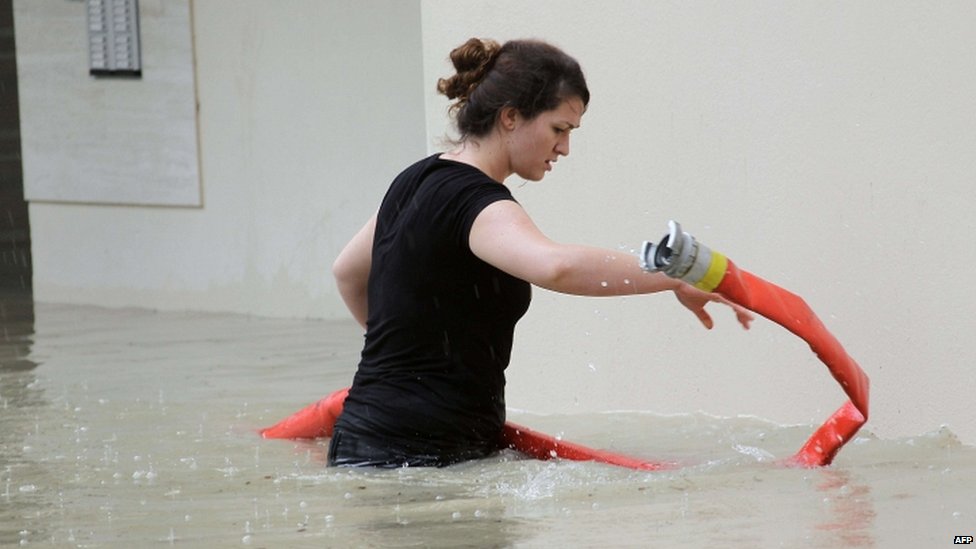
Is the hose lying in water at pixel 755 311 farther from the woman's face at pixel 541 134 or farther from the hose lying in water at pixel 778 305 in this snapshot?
the woman's face at pixel 541 134

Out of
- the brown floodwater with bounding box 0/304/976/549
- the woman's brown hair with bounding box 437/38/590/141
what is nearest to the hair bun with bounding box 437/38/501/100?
the woman's brown hair with bounding box 437/38/590/141

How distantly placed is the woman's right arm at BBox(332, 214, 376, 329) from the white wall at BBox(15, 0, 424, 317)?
4865 millimetres

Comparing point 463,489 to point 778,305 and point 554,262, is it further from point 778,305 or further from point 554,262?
point 778,305

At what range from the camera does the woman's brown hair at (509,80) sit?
4.27 metres

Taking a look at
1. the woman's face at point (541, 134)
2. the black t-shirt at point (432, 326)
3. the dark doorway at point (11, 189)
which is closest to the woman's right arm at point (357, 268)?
the black t-shirt at point (432, 326)

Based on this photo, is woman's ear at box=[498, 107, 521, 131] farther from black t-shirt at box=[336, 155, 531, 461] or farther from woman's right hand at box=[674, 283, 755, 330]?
woman's right hand at box=[674, 283, 755, 330]

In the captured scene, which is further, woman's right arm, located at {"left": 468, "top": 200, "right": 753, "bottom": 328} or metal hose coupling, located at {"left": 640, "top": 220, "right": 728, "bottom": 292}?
woman's right arm, located at {"left": 468, "top": 200, "right": 753, "bottom": 328}

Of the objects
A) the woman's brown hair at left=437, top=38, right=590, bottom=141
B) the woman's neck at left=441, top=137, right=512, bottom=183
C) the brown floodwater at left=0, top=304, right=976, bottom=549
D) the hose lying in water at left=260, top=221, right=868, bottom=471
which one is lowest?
the brown floodwater at left=0, top=304, right=976, bottom=549

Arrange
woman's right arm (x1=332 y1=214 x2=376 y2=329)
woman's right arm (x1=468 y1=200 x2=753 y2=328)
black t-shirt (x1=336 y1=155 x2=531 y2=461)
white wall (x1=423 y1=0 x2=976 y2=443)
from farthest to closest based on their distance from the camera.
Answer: white wall (x1=423 y1=0 x2=976 y2=443), woman's right arm (x1=332 y1=214 x2=376 y2=329), black t-shirt (x1=336 y1=155 x2=531 y2=461), woman's right arm (x1=468 y1=200 x2=753 y2=328)

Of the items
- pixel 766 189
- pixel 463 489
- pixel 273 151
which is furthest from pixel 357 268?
pixel 273 151

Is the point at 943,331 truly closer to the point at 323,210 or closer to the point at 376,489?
the point at 376,489

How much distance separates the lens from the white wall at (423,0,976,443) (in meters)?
4.92

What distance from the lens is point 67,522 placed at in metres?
3.94

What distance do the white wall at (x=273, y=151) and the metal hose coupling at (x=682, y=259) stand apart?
5.94 metres
